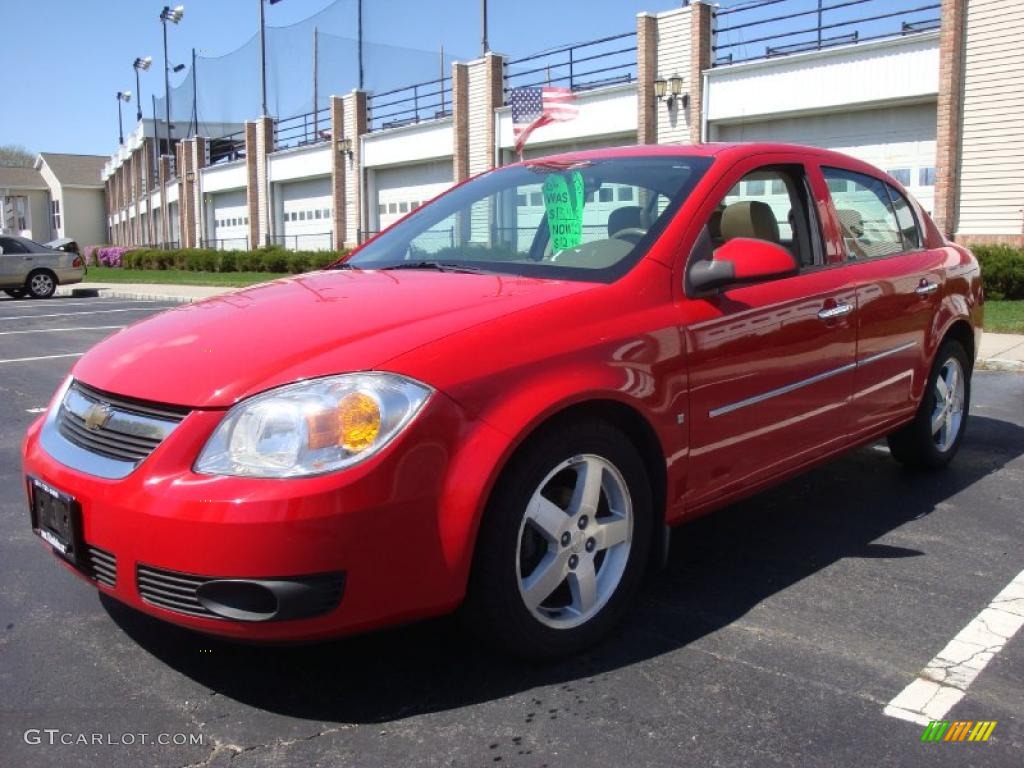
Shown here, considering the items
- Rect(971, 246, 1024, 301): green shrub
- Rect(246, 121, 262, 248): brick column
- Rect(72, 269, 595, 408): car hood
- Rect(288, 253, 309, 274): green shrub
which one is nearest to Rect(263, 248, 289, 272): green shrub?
Rect(288, 253, 309, 274): green shrub

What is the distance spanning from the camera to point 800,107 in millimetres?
20719

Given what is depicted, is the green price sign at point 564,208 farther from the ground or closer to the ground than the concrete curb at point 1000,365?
farther from the ground

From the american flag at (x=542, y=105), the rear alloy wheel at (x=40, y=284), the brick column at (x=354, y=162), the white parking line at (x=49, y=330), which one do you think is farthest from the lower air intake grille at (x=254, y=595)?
the brick column at (x=354, y=162)

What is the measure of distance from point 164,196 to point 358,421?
181 ft

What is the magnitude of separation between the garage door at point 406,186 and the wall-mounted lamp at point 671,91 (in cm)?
935

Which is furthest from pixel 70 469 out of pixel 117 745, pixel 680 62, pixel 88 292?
pixel 88 292

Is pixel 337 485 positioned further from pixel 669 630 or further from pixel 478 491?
pixel 669 630

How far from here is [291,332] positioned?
9.68ft

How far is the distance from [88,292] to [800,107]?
18.2 m

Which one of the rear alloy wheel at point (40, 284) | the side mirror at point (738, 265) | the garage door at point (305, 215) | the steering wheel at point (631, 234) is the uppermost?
the garage door at point (305, 215)

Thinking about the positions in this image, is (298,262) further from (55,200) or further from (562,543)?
(55,200)

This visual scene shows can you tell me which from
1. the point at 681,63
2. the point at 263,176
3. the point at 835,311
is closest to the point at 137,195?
the point at 263,176

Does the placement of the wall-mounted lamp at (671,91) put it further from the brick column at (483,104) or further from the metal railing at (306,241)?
the metal railing at (306,241)

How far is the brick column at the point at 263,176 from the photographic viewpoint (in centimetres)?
4116
